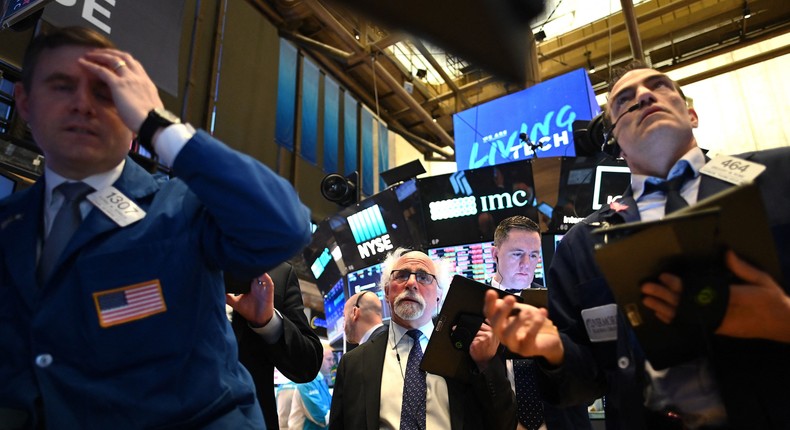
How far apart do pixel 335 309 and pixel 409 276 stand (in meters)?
3.63

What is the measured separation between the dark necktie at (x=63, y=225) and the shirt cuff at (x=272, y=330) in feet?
2.93

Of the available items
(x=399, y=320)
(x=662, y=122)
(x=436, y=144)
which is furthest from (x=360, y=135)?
(x=662, y=122)

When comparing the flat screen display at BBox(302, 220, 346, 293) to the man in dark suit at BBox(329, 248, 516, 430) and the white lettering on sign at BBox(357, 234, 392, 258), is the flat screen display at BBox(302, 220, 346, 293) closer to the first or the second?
the white lettering on sign at BBox(357, 234, 392, 258)

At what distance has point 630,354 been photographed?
1.38 m

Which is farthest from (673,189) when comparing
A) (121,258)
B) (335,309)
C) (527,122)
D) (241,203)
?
(527,122)

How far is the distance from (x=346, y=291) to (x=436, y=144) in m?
8.25

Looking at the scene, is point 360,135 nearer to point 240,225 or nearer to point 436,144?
point 436,144

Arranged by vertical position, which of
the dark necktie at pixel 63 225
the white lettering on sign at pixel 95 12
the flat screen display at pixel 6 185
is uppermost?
the white lettering on sign at pixel 95 12

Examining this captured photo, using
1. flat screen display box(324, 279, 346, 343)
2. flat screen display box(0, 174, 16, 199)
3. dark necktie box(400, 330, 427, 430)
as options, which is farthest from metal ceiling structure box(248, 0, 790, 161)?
dark necktie box(400, 330, 427, 430)

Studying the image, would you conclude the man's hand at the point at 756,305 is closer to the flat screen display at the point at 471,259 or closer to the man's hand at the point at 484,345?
the man's hand at the point at 484,345

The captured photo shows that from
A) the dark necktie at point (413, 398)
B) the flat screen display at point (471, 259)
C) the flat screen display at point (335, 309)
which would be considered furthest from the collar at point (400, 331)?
the flat screen display at point (335, 309)

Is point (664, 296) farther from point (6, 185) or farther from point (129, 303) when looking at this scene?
point (6, 185)

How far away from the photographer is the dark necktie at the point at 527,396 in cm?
236

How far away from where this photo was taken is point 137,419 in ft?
3.23
